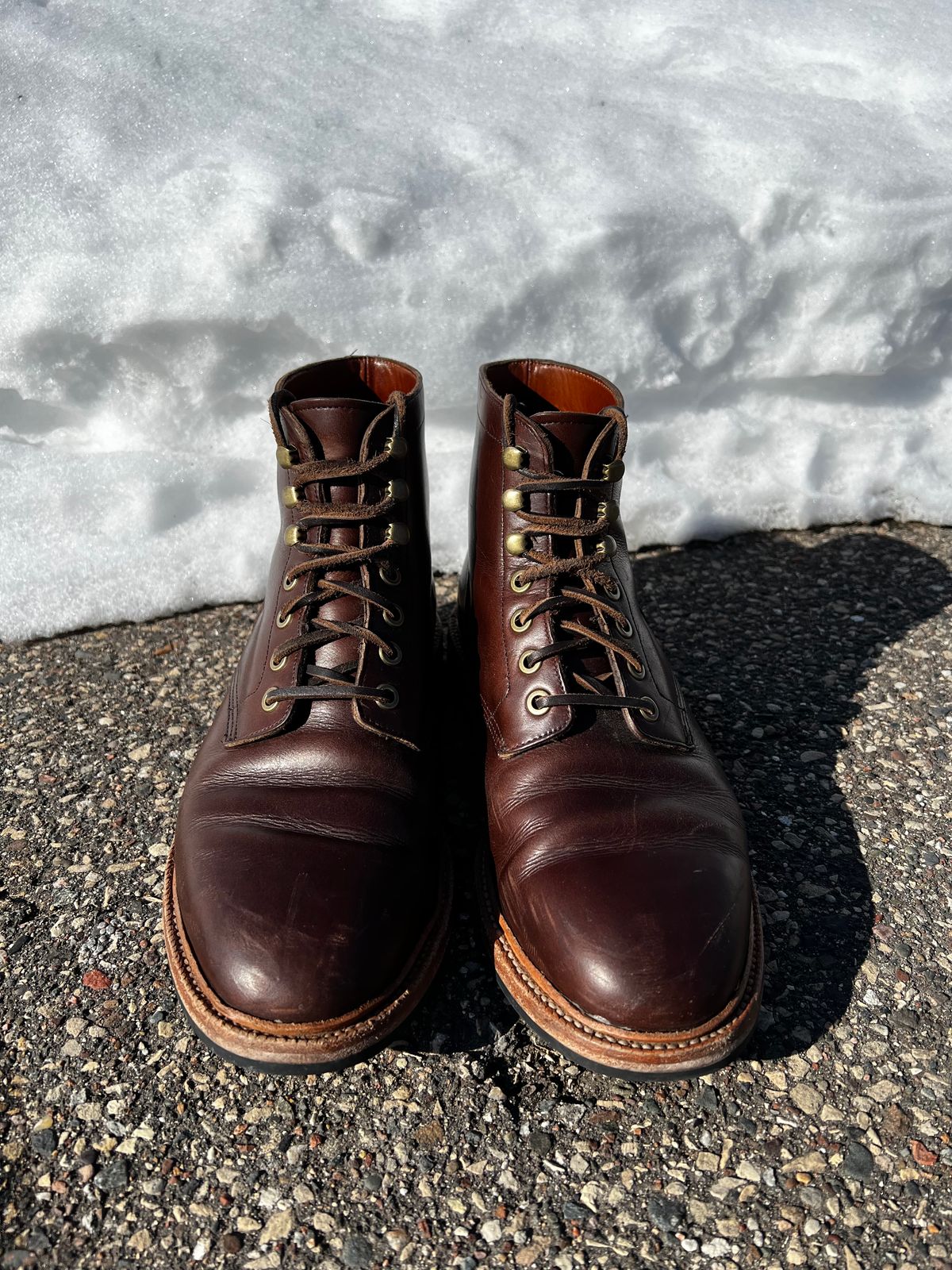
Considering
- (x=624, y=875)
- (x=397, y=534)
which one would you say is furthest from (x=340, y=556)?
(x=624, y=875)

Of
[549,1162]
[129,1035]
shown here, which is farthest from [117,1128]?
A: [549,1162]

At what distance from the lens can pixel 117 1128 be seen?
4.85 feet

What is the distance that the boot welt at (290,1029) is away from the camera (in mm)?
1411

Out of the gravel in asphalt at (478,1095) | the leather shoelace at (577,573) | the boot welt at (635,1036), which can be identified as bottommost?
the gravel in asphalt at (478,1095)

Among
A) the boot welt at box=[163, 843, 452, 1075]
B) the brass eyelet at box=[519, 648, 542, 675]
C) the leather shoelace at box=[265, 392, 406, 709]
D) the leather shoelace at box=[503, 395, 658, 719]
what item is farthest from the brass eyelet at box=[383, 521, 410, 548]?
the boot welt at box=[163, 843, 452, 1075]

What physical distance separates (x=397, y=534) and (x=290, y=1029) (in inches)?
36.4

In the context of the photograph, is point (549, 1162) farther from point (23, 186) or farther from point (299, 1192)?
point (23, 186)

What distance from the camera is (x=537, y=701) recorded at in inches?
70.5

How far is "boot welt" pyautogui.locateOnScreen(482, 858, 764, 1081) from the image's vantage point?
142cm

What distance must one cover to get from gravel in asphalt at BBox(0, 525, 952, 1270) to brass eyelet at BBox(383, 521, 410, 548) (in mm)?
463

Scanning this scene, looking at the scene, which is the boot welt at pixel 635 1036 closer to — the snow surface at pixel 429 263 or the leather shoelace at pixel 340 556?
the leather shoelace at pixel 340 556

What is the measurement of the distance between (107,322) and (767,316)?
2031 mm

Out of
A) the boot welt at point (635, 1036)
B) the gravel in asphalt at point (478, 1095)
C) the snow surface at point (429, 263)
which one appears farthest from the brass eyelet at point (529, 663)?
the snow surface at point (429, 263)

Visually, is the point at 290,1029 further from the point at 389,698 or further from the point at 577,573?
the point at 577,573
